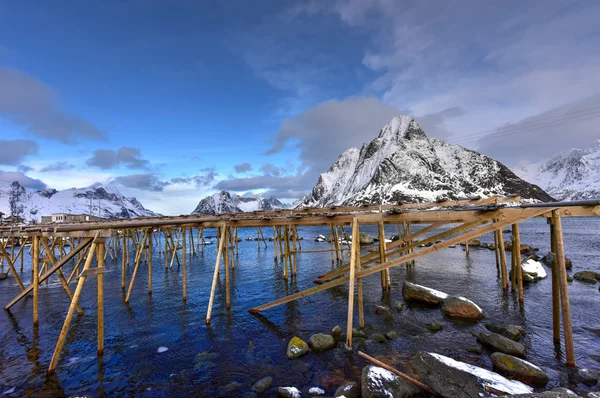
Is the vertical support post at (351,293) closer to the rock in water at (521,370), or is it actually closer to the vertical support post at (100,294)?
the rock in water at (521,370)

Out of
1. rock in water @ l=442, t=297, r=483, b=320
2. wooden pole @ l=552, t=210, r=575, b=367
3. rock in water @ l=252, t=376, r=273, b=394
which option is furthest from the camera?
rock in water @ l=442, t=297, r=483, b=320

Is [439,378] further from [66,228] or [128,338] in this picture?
[66,228]

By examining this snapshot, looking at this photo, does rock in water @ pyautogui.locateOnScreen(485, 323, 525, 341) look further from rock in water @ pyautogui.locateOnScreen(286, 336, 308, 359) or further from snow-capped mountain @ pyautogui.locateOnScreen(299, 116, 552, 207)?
snow-capped mountain @ pyautogui.locateOnScreen(299, 116, 552, 207)

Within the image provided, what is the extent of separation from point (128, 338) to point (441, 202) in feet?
64.9

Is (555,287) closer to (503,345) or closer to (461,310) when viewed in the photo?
(503,345)

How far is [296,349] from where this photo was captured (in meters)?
9.63

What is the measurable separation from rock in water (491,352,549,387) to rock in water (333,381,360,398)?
462cm

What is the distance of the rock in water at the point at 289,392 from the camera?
729 centimetres

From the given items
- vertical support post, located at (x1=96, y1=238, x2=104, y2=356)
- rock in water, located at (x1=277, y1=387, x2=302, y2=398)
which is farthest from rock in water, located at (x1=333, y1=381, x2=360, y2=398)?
vertical support post, located at (x1=96, y1=238, x2=104, y2=356)

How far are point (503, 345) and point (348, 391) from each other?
627 cm

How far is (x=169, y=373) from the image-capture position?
8.88 metres

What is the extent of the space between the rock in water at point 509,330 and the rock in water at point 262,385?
9475 mm

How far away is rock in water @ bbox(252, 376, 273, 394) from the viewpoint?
305 inches

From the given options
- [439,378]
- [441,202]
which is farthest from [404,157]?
[439,378]
